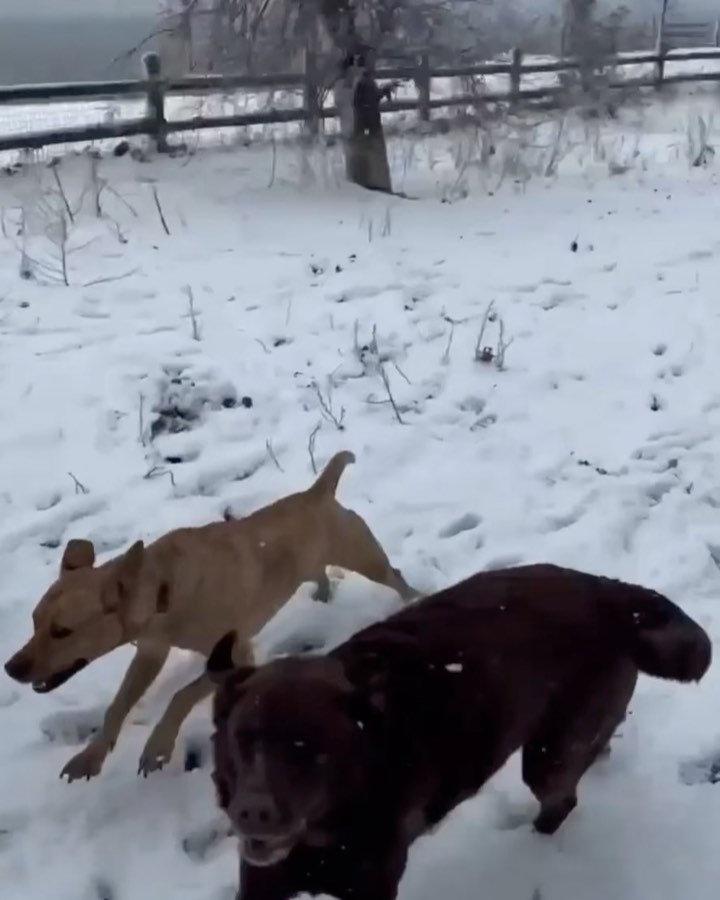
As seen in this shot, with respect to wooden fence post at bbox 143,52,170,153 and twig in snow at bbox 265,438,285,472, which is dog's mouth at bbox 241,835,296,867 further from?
wooden fence post at bbox 143,52,170,153

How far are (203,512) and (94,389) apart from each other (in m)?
1.40

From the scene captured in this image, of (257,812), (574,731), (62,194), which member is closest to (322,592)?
(574,731)

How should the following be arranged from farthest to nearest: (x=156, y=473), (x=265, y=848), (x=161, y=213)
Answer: (x=161, y=213) → (x=156, y=473) → (x=265, y=848)

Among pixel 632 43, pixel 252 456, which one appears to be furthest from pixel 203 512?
pixel 632 43

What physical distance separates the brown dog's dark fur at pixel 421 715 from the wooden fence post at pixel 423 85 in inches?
332

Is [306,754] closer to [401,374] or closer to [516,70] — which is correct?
[401,374]

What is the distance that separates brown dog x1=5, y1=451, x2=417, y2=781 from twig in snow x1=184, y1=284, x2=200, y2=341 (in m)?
2.79

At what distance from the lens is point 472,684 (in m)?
2.45

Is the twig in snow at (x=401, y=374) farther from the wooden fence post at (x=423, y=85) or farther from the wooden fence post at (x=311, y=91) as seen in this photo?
the wooden fence post at (x=423, y=85)

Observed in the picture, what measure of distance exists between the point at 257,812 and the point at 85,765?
1.35m

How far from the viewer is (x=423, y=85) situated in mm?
11695

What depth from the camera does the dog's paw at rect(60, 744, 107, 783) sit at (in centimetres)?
312

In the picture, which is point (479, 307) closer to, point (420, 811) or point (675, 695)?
point (675, 695)

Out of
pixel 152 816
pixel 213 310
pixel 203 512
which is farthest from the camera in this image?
pixel 213 310
